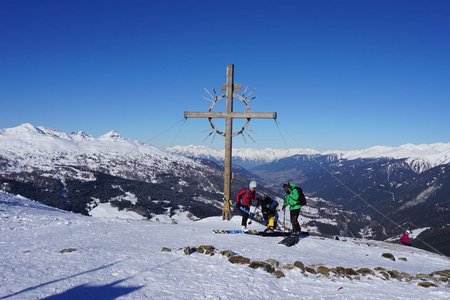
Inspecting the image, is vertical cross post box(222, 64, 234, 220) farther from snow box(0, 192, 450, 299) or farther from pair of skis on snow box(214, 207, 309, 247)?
snow box(0, 192, 450, 299)

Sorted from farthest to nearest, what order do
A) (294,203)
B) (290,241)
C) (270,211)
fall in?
(270,211) < (294,203) < (290,241)

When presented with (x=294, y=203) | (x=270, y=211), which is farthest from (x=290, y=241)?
(x=270, y=211)

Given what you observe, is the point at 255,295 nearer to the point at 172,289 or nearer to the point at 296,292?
the point at 296,292

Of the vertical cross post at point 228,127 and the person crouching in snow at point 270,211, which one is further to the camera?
the vertical cross post at point 228,127

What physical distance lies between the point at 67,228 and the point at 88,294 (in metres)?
10.0

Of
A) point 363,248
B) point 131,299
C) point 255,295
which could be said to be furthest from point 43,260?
point 363,248

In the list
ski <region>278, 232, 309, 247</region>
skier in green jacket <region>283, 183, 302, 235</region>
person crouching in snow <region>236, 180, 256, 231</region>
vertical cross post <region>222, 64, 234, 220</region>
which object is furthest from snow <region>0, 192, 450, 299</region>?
vertical cross post <region>222, 64, 234, 220</region>

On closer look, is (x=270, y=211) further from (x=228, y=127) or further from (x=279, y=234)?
(x=228, y=127)

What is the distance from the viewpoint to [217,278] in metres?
10.5

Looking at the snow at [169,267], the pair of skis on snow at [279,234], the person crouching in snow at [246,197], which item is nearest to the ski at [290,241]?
the pair of skis on snow at [279,234]

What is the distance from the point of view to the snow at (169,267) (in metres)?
9.29

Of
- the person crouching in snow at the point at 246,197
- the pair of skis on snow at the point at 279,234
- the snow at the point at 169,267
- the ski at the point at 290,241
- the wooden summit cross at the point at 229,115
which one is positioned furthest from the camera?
the wooden summit cross at the point at 229,115

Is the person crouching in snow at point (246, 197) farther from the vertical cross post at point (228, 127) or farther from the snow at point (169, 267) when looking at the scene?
the vertical cross post at point (228, 127)

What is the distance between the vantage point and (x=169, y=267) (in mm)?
11234
